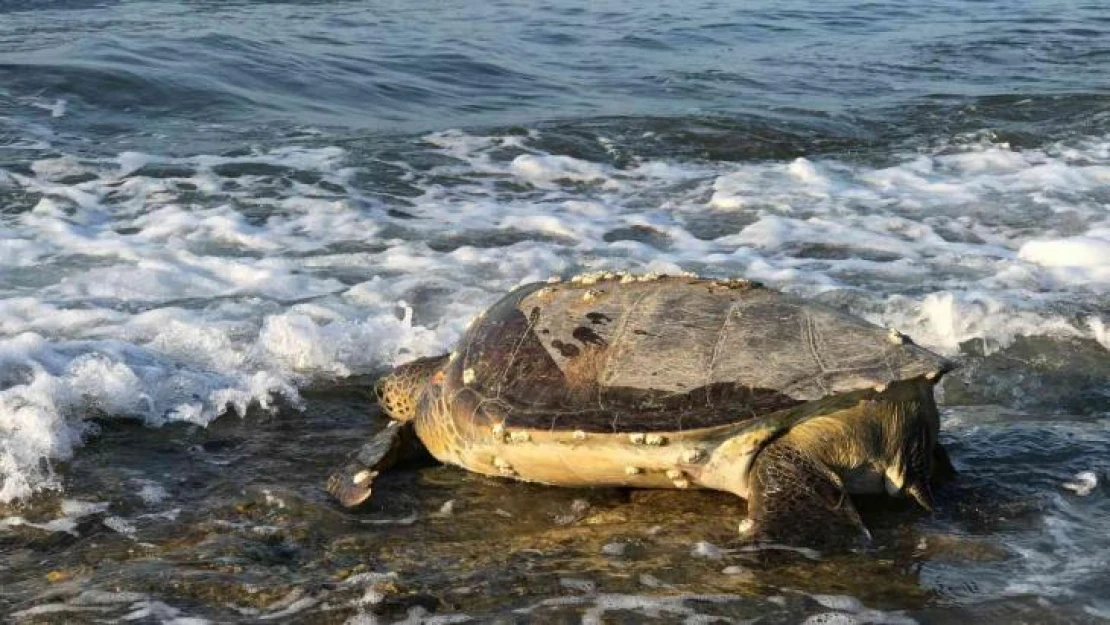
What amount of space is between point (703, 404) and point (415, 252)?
3790mm

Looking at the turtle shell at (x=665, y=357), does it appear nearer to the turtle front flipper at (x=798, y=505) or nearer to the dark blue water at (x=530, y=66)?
the turtle front flipper at (x=798, y=505)

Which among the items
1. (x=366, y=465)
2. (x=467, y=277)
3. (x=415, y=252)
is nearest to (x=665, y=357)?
(x=366, y=465)

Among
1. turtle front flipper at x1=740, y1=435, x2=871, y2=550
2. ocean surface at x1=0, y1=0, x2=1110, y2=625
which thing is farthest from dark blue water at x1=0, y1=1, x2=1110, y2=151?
turtle front flipper at x1=740, y1=435, x2=871, y2=550

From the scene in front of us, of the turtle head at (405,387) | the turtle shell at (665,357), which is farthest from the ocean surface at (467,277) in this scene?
the turtle shell at (665,357)

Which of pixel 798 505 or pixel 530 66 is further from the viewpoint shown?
pixel 530 66

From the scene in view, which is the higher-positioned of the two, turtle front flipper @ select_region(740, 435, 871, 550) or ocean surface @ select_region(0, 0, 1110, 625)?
turtle front flipper @ select_region(740, 435, 871, 550)

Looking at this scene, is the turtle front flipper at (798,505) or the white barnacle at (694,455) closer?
the turtle front flipper at (798,505)

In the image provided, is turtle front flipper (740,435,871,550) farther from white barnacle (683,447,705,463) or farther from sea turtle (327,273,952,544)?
white barnacle (683,447,705,463)

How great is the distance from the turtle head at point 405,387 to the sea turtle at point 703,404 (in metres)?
0.31

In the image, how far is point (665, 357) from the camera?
377cm

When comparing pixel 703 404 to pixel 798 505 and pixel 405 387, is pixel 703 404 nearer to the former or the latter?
pixel 798 505

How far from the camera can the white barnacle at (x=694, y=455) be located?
3646mm

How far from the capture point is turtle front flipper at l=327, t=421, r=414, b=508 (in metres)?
3.85

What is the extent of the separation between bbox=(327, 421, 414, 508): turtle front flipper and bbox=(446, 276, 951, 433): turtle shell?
0.97ft
